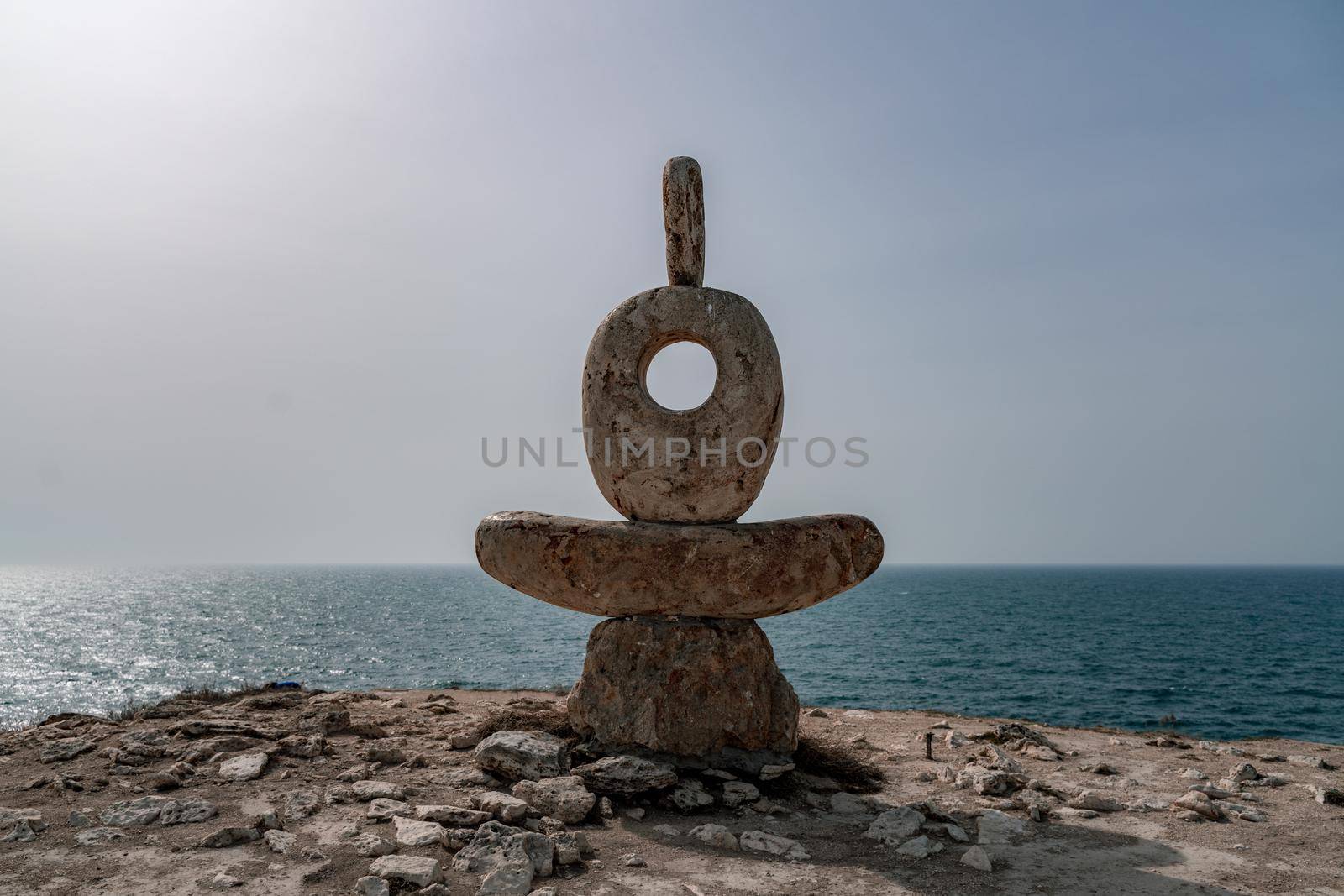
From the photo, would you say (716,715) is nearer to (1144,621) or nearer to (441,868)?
(441,868)

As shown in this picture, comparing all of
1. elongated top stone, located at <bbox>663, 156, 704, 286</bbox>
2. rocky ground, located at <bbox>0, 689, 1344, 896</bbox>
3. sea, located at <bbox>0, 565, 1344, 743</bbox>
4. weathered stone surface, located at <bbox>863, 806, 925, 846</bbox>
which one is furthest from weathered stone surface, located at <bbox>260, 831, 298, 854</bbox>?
sea, located at <bbox>0, 565, 1344, 743</bbox>

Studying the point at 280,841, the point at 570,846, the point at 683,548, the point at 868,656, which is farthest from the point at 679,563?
the point at 868,656

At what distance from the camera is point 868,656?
36.0 meters

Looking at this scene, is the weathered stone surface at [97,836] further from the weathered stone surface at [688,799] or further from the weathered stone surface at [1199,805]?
the weathered stone surface at [1199,805]

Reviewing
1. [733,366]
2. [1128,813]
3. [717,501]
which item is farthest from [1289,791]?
[733,366]

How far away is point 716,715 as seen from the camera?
671cm

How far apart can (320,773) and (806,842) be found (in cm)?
364

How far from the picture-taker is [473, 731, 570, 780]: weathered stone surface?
6.28m

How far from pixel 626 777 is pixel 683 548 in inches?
69.2

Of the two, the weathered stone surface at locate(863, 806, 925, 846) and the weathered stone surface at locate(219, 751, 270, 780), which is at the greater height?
the weathered stone surface at locate(219, 751, 270, 780)

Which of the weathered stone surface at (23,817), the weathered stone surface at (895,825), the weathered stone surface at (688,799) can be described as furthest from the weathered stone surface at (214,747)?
the weathered stone surface at (895,825)

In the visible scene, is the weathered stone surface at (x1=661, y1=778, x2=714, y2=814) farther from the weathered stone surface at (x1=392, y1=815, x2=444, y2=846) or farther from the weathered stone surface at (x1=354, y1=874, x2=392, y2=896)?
the weathered stone surface at (x1=354, y1=874, x2=392, y2=896)

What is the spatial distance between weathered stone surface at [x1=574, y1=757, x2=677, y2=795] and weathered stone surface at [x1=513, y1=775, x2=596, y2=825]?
0.14 metres

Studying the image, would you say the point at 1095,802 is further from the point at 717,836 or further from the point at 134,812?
the point at 134,812
